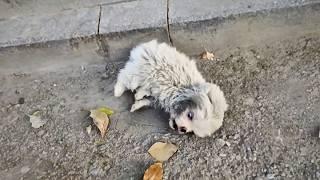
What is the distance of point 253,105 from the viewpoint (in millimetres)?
3252

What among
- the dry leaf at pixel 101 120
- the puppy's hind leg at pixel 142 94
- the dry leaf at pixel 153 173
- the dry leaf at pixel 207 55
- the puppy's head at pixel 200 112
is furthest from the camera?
the dry leaf at pixel 207 55

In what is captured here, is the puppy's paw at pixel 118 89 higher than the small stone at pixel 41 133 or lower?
higher

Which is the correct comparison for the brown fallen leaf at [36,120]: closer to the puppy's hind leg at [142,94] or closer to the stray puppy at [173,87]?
the stray puppy at [173,87]

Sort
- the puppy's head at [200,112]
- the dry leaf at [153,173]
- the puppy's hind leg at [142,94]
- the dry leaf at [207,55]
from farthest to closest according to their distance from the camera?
the dry leaf at [207,55] → the puppy's hind leg at [142,94] → the puppy's head at [200,112] → the dry leaf at [153,173]

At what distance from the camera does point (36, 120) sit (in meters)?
3.44

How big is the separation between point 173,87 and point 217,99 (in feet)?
1.07

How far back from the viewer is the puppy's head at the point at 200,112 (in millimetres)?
3055

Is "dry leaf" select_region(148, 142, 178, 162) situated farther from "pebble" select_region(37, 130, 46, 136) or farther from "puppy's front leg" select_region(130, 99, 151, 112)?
"pebble" select_region(37, 130, 46, 136)

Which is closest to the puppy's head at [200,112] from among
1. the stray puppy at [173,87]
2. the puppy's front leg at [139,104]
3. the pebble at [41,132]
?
the stray puppy at [173,87]

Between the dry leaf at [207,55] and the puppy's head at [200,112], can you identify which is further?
the dry leaf at [207,55]

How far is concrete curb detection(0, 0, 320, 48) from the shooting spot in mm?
3416

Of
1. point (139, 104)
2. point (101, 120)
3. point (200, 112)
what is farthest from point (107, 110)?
point (200, 112)

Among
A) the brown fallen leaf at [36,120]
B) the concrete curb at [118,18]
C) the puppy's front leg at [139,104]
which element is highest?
the concrete curb at [118,18]

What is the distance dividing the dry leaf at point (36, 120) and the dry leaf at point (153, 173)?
0.88 metres
